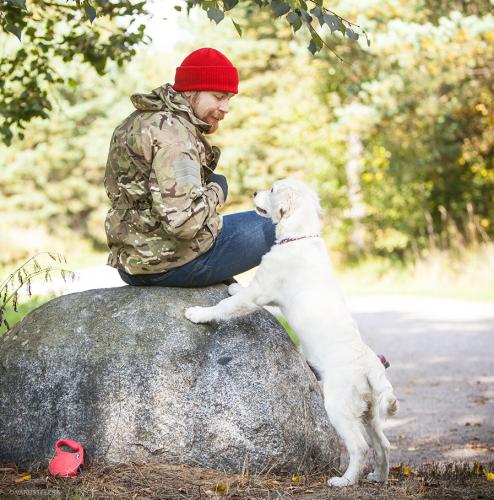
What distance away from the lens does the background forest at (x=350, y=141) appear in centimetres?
1723

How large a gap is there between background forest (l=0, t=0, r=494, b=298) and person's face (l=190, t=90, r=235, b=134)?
Result: 3346mm

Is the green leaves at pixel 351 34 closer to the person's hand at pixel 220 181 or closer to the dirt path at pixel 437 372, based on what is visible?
the person's hand at pixel 220 181

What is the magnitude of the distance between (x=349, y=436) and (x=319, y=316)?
0.70m

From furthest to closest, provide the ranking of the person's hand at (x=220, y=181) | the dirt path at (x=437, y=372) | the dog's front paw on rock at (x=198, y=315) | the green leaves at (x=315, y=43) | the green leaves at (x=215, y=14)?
the dirt path at (x=437, y=372)
the person's hand at (x=220, y=181)
the dog's front paw on rock at (x=198, y=315)
the green leaves at (x=315, y=43)
the green leaves at (x=215, y=14)

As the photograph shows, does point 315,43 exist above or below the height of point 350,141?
below

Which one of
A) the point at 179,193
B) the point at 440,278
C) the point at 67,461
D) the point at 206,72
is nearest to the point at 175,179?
the point at 179,193

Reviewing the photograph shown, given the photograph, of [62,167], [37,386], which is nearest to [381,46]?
[37,386]

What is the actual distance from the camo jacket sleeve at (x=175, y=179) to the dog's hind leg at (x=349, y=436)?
4.45ft

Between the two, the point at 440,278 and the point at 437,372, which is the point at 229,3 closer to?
the point at 437,372

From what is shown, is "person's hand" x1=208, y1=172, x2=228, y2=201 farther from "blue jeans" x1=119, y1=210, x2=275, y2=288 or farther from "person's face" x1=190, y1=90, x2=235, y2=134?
"person's face" x1=190, y1=90, x2=235, y2=134

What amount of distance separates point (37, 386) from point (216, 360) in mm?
1120

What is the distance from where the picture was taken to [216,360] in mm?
4777

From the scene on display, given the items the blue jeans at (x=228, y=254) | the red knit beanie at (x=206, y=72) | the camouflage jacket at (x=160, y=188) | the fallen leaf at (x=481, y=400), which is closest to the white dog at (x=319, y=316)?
the blue jeans at (x=228, y=254)

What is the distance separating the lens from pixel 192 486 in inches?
168
